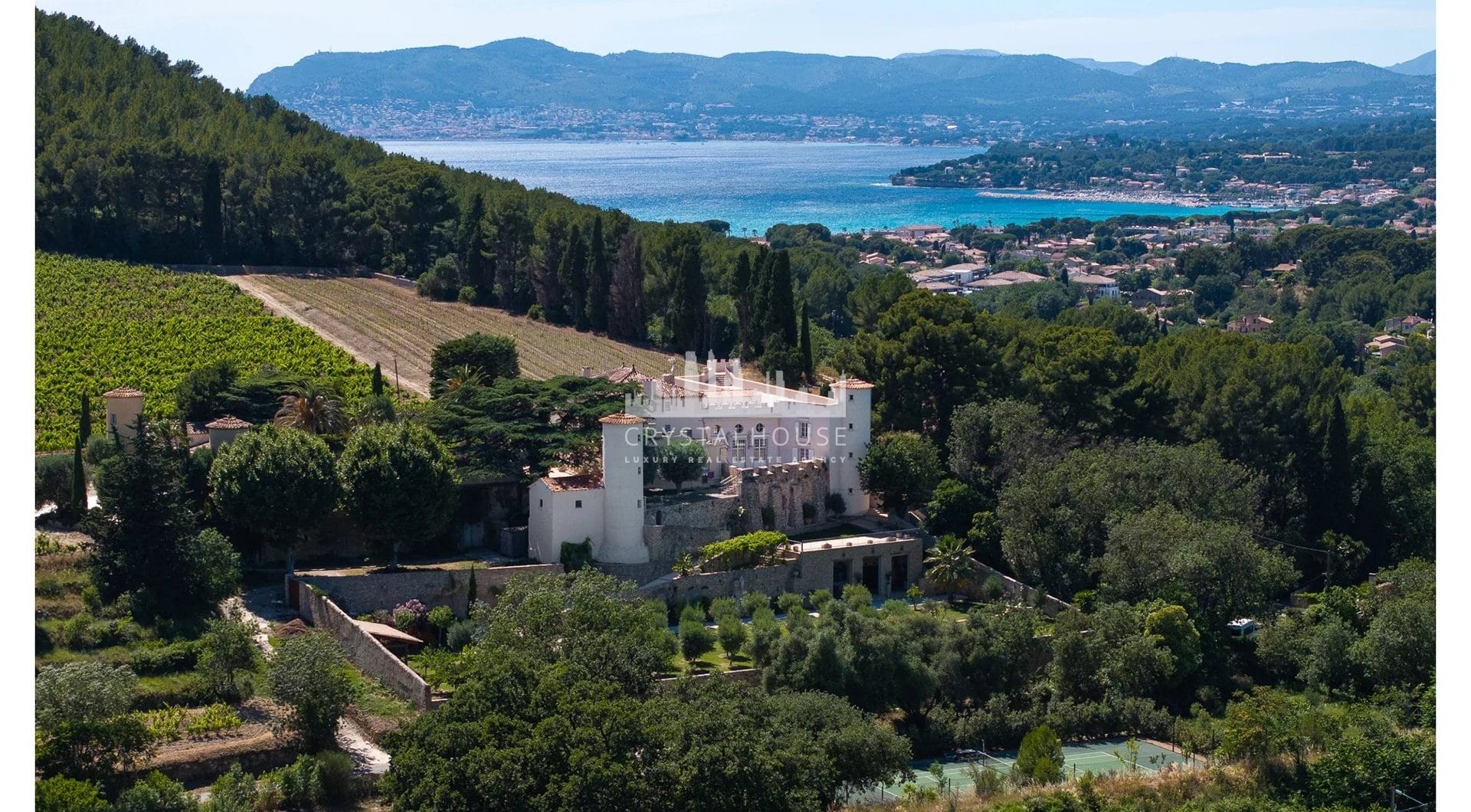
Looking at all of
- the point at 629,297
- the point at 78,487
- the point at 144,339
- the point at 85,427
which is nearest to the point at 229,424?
the point at 78,487

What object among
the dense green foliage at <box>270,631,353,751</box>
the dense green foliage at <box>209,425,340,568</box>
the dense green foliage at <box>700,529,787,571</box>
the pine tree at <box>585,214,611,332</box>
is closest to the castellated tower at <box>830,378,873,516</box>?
the dense green foliage at <box>700,529,787,571</box>

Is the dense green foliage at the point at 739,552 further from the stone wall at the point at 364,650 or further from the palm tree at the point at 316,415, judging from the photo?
the palm tree at the point at 316,415

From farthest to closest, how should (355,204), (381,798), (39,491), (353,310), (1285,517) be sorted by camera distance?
(355,204) → (353,310) → (1285,517) → (39,491) → (381,798)

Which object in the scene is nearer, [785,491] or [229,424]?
[229,424]

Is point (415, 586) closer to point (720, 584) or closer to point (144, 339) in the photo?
point (720, 584)

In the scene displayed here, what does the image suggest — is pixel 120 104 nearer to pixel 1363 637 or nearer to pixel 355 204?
pixel 355 204

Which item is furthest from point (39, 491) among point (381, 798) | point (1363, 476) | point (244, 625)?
point (1363, 476)
